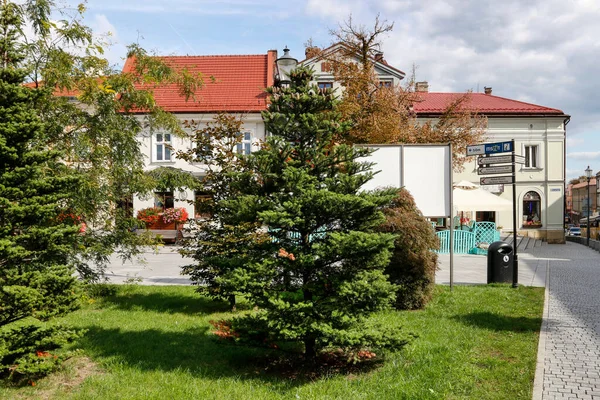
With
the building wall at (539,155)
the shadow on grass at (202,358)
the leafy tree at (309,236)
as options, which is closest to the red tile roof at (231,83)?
the building wall at (539,155)

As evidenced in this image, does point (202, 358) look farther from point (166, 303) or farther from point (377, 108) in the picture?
point (377, 108)

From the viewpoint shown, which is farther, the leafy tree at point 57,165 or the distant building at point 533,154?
the distant building at point 533,154

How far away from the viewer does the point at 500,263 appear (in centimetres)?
1338

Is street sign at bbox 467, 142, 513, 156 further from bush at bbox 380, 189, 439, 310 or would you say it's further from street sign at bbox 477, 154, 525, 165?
bush at bbox 380, 189, 439, 310

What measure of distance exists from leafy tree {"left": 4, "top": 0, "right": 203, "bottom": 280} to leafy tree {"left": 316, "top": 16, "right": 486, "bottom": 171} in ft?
32.3

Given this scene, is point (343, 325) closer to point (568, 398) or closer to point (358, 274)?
point (358, 274)

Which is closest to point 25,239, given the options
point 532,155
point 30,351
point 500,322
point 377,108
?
point 30,351

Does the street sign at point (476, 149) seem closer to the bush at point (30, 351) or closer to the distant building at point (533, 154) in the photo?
the bush at point (30, 351)

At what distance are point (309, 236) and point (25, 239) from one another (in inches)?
125

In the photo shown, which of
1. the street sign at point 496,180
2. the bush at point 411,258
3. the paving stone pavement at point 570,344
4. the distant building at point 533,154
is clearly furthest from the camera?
the distant building at point 533,154

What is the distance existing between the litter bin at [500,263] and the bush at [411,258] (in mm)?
4038

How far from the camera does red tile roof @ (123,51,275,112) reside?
95.1ft

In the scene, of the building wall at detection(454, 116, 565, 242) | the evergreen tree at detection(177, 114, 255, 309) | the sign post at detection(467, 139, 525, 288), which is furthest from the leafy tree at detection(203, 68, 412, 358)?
the building wall at detection(454, 116, 565, 242)

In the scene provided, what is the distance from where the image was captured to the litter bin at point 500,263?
13.3m
